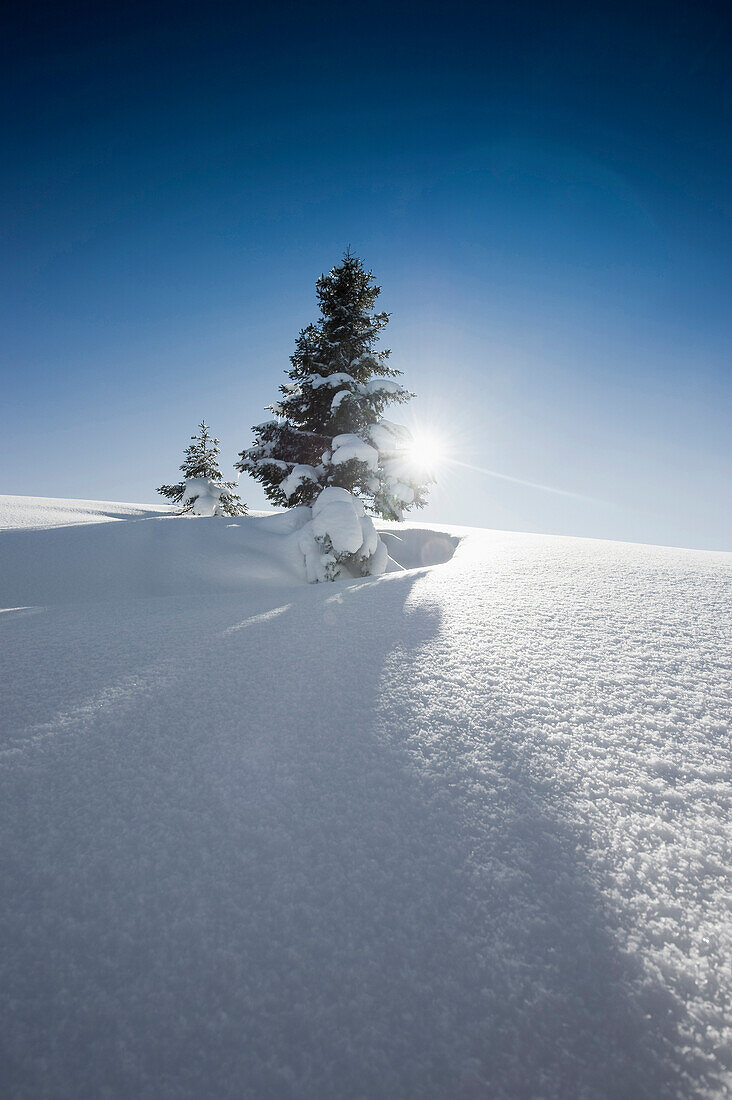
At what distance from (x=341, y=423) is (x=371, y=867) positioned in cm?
860

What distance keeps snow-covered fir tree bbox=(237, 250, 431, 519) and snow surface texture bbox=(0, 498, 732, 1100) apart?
612cm

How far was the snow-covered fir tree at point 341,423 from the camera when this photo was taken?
8.47m

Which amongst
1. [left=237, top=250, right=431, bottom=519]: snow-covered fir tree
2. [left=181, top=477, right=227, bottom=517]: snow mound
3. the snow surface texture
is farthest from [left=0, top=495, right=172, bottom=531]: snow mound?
the snow surface texture

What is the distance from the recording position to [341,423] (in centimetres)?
906

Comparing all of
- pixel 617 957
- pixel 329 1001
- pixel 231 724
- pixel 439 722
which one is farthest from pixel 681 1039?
pixel 231 724

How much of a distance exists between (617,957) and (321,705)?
136 centimetres

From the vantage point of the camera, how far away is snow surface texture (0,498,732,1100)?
3.18 ft

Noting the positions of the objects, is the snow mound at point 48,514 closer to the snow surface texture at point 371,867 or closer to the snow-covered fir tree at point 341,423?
the snow-covered fir tree at point 341,423

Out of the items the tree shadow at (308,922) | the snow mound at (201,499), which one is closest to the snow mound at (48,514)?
the snow mound at (201,499)

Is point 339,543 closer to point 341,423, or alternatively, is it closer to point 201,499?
point 341,423

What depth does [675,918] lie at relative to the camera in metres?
1.19

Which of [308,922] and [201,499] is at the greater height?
[201,499]

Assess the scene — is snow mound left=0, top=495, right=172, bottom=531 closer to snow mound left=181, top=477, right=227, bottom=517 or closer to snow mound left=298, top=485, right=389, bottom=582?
snow mound left=181, top=477, right=227, bottom=517

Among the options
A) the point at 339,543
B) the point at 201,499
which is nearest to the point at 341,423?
the point at 339,543
